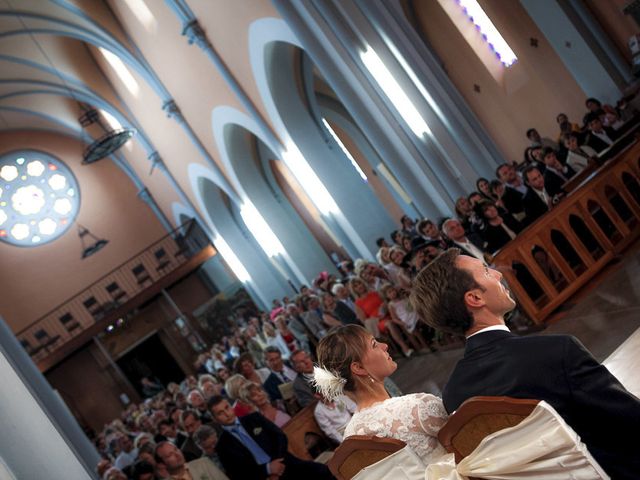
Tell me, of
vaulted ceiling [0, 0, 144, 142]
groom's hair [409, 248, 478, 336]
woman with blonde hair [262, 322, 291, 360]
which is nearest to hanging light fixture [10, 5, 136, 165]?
vaulted ceiling [0, 0, 144, 142]

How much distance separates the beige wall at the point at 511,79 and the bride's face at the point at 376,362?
11204 mm

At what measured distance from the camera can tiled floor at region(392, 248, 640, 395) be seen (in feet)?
17.4

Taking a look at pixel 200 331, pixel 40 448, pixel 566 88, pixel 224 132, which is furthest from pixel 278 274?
pixel 40 448

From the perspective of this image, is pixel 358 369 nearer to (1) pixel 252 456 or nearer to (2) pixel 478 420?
(2) pixel 478 420

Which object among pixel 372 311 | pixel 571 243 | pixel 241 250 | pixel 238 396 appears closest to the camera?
pixel 238 396

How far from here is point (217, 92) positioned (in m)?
15.7

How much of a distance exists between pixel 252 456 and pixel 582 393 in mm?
3712

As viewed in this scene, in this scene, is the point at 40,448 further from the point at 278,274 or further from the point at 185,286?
the point at 185,286

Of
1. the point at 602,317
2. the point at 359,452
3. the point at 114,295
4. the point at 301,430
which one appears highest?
the point at 114,295

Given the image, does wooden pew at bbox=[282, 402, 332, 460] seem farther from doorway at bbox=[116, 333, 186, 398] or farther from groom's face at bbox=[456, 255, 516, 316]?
doorway at bbox=[116, 333, 186, 398]

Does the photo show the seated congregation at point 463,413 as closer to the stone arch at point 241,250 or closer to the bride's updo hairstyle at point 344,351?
the bride's updo hairstyle at point 344,351

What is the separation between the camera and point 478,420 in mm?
2105

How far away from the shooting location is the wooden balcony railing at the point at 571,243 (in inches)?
272

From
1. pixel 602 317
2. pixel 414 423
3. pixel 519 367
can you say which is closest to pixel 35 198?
pixel 602 317
